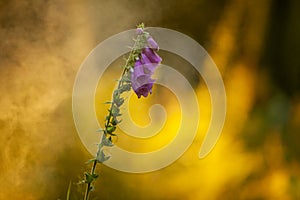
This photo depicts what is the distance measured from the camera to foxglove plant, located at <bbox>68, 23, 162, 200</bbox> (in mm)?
592

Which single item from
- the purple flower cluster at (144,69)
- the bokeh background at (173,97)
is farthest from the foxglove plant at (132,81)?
the bokeh background at (173,97)

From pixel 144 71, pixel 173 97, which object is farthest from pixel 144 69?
pixel 173 97

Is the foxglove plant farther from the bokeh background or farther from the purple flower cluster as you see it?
the bokeh background

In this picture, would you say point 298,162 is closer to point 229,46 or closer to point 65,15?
point 229,46

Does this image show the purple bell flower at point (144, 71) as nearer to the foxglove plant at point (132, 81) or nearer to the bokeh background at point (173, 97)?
the foxglove plant at point (132, 81)

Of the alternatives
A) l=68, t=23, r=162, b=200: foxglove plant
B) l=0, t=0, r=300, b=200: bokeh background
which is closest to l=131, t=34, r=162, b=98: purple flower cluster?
l=68, t=23, r=162, b=200: foxglove plant

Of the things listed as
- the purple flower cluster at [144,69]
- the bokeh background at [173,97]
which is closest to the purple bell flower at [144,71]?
the purple flower cluster at [144,69]

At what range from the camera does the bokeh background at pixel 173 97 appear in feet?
4.24

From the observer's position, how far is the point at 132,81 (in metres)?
0.61

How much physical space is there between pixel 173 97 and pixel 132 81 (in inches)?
29.1

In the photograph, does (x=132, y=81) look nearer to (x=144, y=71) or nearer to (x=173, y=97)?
(x=144, y=71)

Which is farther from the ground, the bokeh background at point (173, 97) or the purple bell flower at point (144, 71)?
the bokeh background at point (173, 97)

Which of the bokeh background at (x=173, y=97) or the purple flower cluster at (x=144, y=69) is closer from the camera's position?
the purple flower cluster at (x=144, y=69)

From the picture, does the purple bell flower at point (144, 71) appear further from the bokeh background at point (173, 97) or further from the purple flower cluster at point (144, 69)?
the bokeh background at point (173, 97)
